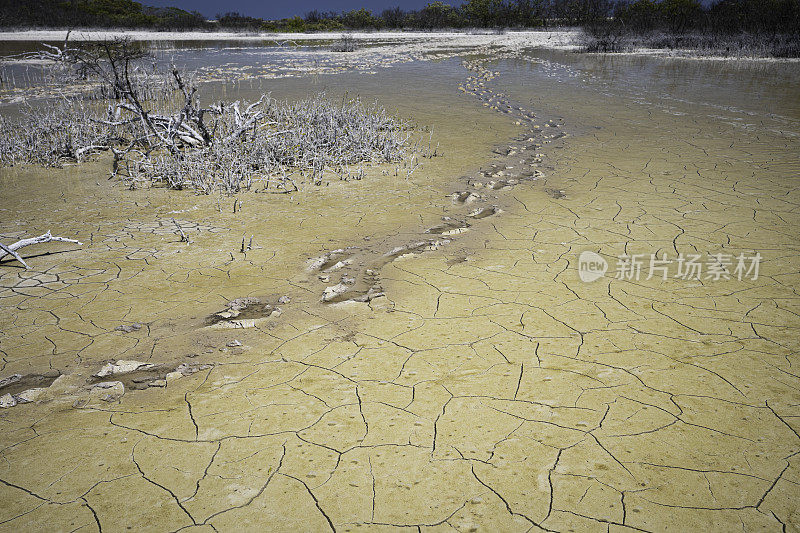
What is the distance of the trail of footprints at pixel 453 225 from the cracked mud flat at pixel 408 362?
0.04m

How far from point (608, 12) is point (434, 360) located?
124 feet

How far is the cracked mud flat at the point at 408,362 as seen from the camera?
1981 mm

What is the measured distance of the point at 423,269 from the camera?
397 centimetres

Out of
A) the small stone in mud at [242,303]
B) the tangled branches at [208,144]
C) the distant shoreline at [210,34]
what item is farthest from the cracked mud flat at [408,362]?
the distant shoreline at [210,34]

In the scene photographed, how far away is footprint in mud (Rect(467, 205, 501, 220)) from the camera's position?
16.5ft

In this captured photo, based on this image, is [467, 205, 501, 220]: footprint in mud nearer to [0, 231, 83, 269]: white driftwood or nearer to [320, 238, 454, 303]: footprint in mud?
[320, 238, 454, 303]: footprint in mud

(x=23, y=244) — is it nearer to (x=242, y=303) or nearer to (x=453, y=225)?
(x=242, y=303)

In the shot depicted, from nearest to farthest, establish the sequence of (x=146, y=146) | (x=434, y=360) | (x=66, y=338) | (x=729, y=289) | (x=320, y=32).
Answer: (x=434, y=360) → (x=66, y=338) → (x=729, y=289) → (x=146, y=146) → (x=320, y=32)

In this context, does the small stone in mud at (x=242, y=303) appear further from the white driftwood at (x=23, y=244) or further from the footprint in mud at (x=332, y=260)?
the white driftwood at (x=23, y=244)

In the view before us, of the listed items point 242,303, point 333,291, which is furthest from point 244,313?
point 333,291

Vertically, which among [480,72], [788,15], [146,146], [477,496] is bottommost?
[477,496]

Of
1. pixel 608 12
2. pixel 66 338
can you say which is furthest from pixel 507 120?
pixel 608 12

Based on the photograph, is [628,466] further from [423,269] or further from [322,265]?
[322,265]

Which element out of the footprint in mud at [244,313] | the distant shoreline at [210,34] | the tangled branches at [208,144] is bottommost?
the footprint in mud at [244,313]
